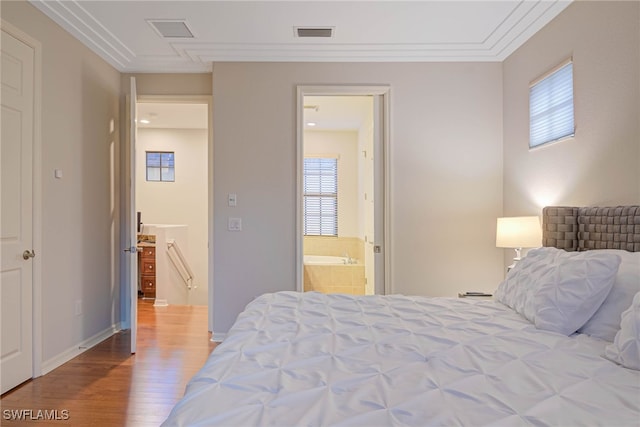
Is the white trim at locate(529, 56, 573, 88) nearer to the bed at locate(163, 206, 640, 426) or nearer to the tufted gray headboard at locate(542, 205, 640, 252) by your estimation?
the tufted gray headboard at locate(542, 205, 640, 252)

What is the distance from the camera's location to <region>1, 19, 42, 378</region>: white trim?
265cm

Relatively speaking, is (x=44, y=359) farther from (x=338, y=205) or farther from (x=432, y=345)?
(x=338, y=205)

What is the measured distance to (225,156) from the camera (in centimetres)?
351

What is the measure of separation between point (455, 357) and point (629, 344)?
1.92 feet

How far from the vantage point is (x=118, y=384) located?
8.48ft

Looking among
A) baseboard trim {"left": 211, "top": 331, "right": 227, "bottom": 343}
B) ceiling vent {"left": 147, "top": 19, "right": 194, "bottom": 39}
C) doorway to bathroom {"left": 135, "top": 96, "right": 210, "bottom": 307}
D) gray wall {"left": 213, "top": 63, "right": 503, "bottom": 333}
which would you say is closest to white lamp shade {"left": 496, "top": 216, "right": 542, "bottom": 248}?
gray wall {"left": 213, "top": 63, "right": 503, "bottom": 333}

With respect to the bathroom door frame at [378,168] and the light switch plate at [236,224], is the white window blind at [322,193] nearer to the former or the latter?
the bathroom door frame at [378,168]

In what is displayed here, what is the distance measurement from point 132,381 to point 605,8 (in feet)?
13.5

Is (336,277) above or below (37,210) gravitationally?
below

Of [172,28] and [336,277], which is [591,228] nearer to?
[336,277]

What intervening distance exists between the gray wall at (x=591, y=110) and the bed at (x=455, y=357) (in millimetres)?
335

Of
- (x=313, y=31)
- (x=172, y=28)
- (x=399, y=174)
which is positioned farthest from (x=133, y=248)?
(x=399, y=174)

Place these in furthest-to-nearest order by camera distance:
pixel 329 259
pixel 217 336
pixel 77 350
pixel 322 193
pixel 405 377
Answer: pixel 322 193 < pixel 329 259 < pixel 217 336 < pixel 77 350 < pixel 405 377

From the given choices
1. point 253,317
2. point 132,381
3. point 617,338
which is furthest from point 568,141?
point 132,381
